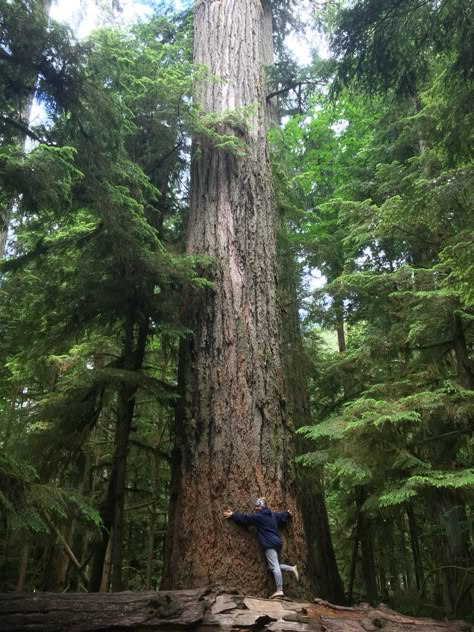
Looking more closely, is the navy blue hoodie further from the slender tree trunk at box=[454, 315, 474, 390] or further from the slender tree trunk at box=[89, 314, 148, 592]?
the slender tree trunk at box=[454, 315, 474, 390]

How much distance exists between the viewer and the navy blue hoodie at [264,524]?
13.1 feet

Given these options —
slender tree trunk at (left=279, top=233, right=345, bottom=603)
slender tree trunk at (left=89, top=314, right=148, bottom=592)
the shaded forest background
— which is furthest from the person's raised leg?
slender tree trunk at (left=279, top=233, right=345, bottom=603)

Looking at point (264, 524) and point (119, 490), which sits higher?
point (119, 490)

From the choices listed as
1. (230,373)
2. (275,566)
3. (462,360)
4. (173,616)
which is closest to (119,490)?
(230,373)

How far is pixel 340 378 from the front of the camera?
704 cm

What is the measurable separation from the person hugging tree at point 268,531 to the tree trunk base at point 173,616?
2.21ft

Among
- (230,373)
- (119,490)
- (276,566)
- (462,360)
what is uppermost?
(462,360)

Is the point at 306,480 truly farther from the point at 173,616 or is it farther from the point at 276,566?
the point at 173,616

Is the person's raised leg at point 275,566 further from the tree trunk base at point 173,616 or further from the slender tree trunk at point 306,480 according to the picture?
the slender tree trunk at point 306,480

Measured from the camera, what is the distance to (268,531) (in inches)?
158

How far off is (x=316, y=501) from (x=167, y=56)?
20.4 ft

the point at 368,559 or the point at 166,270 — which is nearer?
the point at 166,270

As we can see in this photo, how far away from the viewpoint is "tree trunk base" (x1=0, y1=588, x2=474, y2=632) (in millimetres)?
2900

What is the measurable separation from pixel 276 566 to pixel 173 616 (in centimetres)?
117
